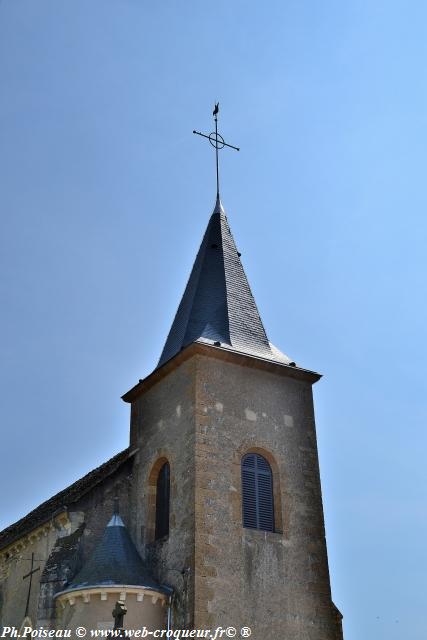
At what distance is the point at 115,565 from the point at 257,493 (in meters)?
3.59

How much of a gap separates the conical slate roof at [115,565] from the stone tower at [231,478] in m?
0.42

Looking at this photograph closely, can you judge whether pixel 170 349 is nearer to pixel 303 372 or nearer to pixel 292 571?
pixel 303 372

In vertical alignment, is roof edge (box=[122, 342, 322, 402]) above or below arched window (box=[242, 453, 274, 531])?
above

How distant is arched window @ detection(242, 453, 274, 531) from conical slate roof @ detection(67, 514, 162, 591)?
8.54ft

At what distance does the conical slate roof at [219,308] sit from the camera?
19344mm

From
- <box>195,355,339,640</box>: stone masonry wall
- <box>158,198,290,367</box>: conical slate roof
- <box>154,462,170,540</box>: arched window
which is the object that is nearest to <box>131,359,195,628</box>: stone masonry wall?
<box>154,462,170,540</box>: arched window

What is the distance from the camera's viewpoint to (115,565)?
53.9ft

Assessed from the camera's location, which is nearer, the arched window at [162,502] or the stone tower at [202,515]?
the stone tower at [202,515]

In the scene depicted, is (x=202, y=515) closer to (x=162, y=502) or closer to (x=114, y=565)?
(x=162, y=502)

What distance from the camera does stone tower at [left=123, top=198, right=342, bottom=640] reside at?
51.8ft

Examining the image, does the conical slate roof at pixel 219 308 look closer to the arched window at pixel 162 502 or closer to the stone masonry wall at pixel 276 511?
the stone masonry wall at pixel 276 511

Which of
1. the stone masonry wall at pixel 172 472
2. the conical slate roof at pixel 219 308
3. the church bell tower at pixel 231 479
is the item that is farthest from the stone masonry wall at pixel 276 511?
the conical slate roof at pixel 219 308

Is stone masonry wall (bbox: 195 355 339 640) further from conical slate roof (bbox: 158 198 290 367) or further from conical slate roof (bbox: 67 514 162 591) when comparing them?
conical slate roof (bbox: 67 514 162 591)

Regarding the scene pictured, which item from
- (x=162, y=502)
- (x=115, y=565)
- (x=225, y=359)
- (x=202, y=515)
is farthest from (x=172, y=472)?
(x=225, y=359)
